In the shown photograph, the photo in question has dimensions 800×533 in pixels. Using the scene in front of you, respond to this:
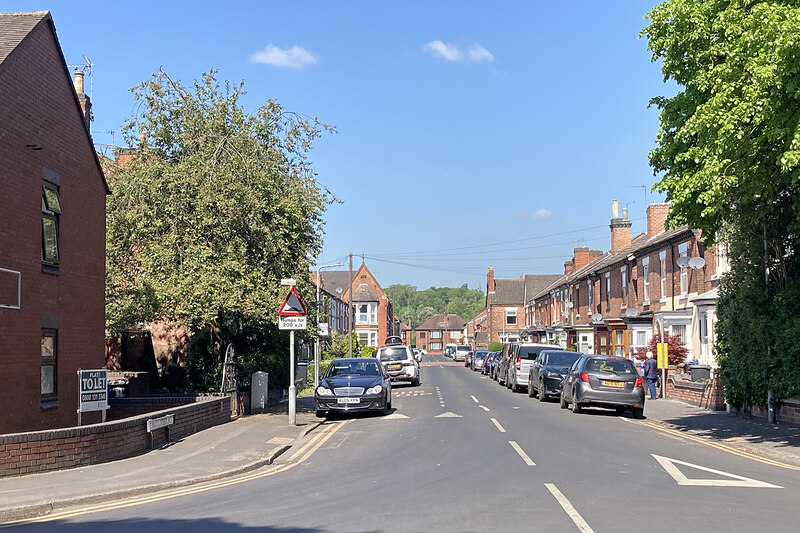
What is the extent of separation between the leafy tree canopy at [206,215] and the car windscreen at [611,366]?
8.54 meters

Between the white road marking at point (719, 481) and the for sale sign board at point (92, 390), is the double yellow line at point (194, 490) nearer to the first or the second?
the for sale sign board at point (92, 390)

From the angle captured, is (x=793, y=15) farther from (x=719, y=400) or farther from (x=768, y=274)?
(x=719, y=400)

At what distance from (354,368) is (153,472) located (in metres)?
10.7

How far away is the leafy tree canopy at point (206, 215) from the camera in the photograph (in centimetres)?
2075

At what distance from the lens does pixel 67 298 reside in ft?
53.2

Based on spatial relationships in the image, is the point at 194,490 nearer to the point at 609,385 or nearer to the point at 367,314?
the point at 609,385

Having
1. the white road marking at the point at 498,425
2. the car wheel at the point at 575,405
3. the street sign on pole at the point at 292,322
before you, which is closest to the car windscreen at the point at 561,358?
the car wheel at the point at 575,405

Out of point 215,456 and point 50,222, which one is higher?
point 50,222

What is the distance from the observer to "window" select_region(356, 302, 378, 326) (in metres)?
100

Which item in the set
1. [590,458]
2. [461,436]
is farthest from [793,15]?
[461,436]

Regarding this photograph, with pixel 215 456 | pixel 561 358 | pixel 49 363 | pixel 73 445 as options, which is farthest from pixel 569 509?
pixel 561 358

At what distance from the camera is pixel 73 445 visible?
11.8 metres

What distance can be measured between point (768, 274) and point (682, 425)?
4167mm

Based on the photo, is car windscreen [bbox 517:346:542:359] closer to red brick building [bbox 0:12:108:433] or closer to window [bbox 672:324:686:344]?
window [bbox 672:324:686:344]
